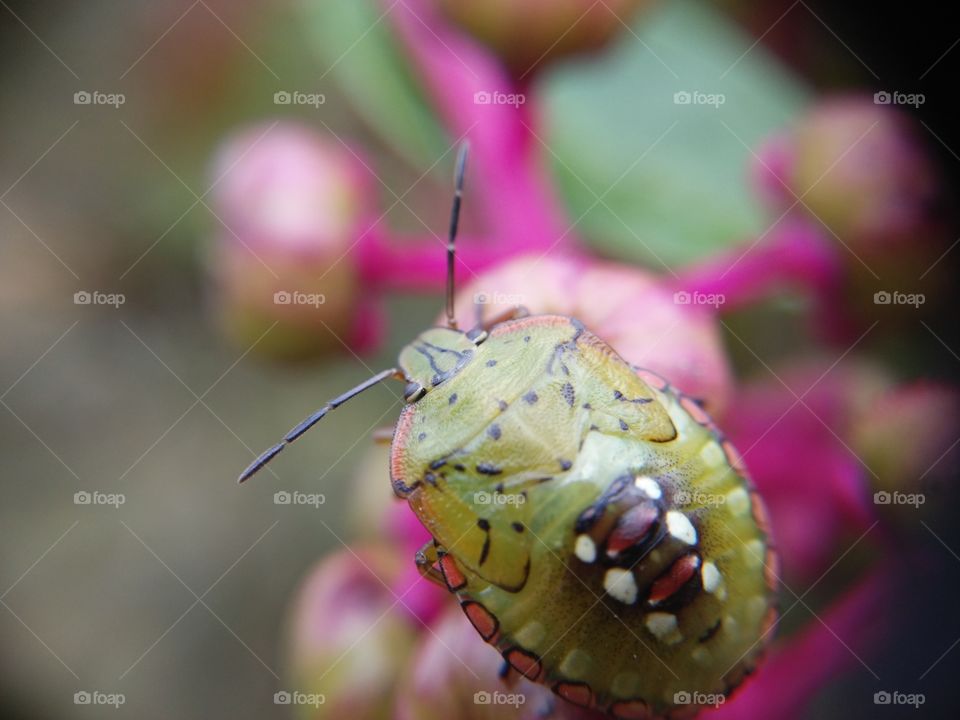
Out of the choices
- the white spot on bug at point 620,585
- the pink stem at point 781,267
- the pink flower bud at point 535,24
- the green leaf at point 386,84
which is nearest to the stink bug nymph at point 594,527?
the white spot on bug at point 620,585

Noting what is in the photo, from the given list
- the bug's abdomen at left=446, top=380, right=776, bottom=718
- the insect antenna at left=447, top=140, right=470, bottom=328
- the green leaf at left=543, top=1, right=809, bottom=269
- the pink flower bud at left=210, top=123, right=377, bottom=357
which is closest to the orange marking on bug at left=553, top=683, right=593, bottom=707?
the bug's abdomen at left=446, top=380, right=776, bottom=718

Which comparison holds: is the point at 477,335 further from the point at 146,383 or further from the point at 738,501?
the point at 146,383

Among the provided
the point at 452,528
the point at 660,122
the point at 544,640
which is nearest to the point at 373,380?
the point at 452,528

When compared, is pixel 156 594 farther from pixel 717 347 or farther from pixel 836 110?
pixel 836 110

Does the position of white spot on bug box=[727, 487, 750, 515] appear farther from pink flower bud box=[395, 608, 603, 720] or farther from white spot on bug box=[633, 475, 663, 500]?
pink flower bud box=[395, 608, 603, 720]

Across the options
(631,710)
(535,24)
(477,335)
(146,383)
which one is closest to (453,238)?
(477,335)

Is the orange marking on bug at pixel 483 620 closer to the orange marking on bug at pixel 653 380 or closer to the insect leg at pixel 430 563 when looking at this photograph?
the insect leg at pixel 430 563

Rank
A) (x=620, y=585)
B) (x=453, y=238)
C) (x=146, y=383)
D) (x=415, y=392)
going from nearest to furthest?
1. (x=620, y=585)
2. (x=415, y=392)
3. (x=453, y=238)
4. (x=146, y=383)
